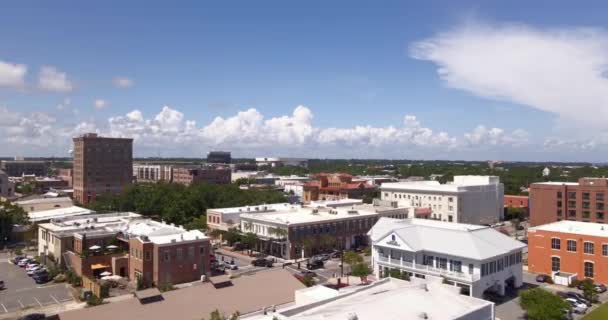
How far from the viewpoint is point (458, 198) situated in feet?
306

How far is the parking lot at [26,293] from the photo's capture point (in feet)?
142

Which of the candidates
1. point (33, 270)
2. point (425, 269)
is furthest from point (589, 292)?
point (33, 270)

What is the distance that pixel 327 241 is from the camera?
65.6 m

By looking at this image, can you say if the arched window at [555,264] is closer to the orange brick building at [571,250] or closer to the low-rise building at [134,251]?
the orange brick building at [571,250]

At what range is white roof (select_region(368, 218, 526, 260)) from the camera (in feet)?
148

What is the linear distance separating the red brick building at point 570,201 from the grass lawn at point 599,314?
1649 inches

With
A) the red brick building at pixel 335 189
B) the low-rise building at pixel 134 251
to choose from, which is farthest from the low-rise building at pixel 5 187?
the red brick building at pixel 335 189

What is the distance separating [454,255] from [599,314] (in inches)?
494

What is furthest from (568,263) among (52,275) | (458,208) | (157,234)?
(52,275)

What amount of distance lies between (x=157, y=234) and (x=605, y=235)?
49.6 metres

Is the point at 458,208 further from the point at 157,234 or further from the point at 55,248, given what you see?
the point at 55,248

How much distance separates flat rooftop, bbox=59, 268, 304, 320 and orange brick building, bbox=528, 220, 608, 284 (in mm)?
32638

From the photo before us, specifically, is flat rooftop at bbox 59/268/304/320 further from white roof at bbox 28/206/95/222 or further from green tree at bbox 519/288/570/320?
white roof at bbox 28/206/95/222

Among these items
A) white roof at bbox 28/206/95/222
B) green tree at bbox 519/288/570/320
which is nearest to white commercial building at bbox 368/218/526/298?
green tree at bbox 519/288/570/320
